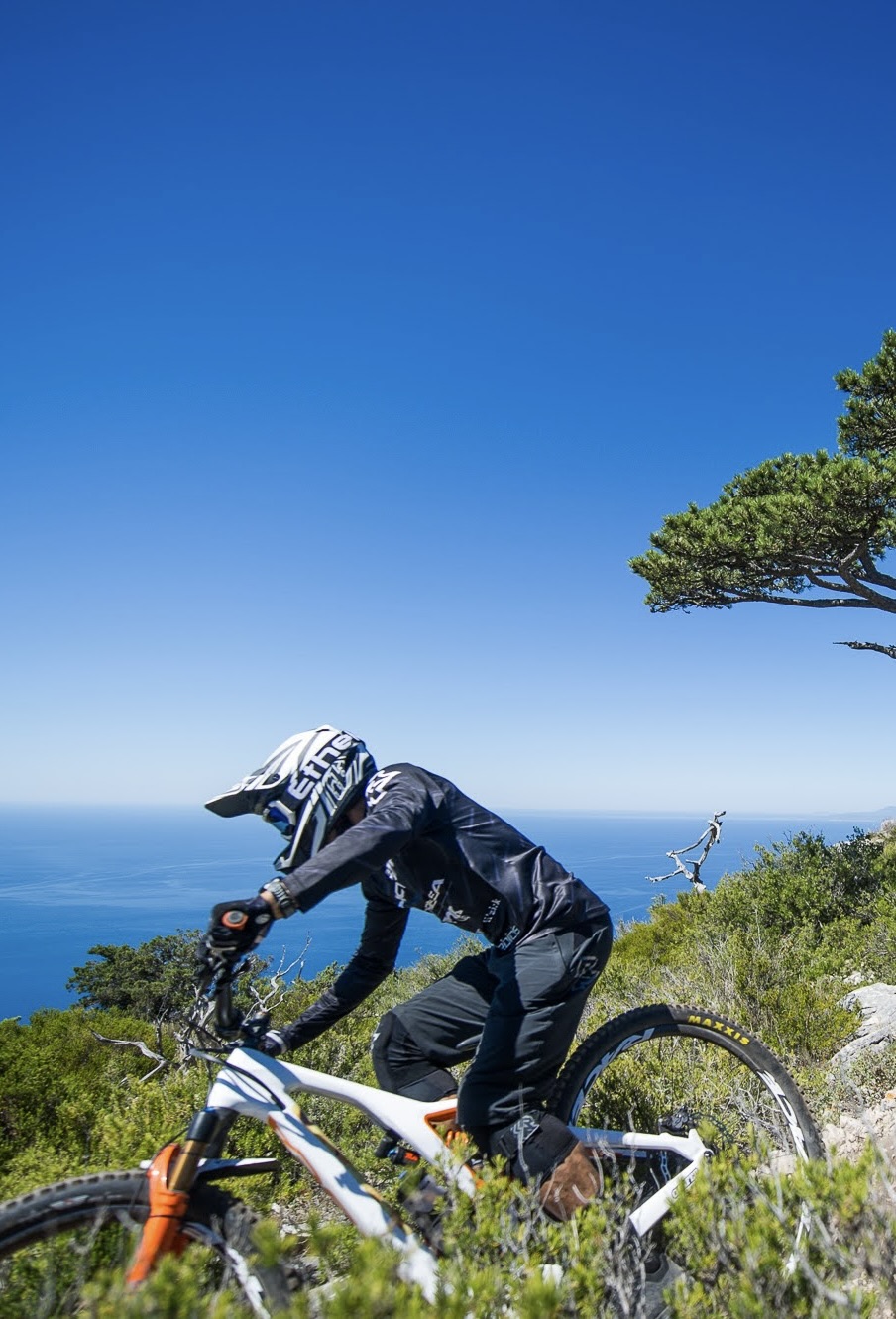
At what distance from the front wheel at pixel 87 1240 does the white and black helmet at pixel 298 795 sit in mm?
951

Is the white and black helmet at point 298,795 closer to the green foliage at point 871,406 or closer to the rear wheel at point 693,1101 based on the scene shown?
the rear wheel at point 693,1101

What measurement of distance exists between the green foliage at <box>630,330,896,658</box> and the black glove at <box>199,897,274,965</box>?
1081cm

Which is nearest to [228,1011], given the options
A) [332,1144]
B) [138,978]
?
[332,1144]

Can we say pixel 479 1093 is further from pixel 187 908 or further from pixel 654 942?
pixel 187 908

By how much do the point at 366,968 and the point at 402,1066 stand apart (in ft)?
1.31

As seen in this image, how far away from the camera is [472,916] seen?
2686 millimetres

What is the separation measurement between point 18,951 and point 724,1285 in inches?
7408

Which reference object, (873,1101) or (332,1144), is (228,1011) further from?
(873,1101)

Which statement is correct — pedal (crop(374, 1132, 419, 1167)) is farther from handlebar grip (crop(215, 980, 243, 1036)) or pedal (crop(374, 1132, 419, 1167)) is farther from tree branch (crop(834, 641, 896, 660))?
tree branch (crop(834, 641, 896, 660))

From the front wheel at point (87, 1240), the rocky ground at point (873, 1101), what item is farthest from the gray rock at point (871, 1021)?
the front wheel at point (87, 1240)

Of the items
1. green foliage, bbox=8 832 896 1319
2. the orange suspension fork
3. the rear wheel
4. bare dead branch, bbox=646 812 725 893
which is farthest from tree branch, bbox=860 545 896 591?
the orange suspension fork

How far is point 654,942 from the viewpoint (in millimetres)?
13781

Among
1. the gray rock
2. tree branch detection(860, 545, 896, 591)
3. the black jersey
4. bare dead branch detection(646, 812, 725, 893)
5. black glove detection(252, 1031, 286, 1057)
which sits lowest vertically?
bare dead branch detection(646, 812, 725, 893)

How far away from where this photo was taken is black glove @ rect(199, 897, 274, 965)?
6.33ft
